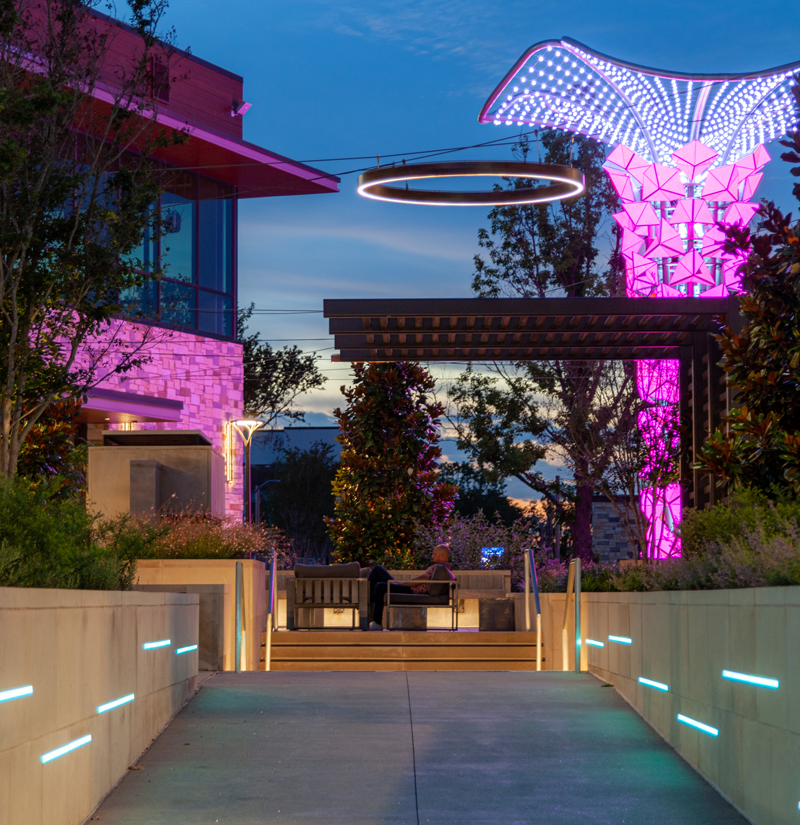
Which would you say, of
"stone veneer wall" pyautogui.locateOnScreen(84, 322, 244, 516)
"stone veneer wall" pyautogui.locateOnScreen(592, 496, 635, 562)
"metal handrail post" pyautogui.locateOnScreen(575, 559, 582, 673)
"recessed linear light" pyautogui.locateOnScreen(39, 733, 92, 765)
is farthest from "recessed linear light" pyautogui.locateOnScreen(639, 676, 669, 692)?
"stone veneer wall" pyautogui.locateOnScreen(592, 496, 635, 562)

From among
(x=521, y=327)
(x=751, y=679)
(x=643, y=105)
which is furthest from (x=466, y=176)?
(x=751, y=679)

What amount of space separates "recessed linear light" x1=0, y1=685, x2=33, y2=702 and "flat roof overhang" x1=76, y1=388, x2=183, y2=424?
19.1 metres

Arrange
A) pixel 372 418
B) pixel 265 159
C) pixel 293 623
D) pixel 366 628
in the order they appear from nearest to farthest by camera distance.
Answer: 1. pixel 366 628
2. pixel 293 623
3. pixel 372 418
4. pixel 265 159

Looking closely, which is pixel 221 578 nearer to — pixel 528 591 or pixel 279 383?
pixel 528 591

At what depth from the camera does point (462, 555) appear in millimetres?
22375

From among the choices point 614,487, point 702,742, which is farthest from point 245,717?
point 614,487

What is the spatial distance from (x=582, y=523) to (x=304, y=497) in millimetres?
25647

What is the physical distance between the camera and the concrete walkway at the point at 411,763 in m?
6.39

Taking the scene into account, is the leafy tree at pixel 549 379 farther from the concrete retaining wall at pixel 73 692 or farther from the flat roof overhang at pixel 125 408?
the concrete retaining wall at pixel 73 692

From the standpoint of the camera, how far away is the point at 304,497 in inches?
2277

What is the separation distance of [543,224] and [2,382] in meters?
23.7

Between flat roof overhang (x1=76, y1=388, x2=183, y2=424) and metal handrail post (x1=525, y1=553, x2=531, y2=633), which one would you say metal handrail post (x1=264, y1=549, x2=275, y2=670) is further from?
flat roof overhang (x1=76, y1=388, x2=183, y2=424)

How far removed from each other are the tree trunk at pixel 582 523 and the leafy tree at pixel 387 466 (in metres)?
8.80

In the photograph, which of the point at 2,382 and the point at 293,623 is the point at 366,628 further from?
the point at 2,382
